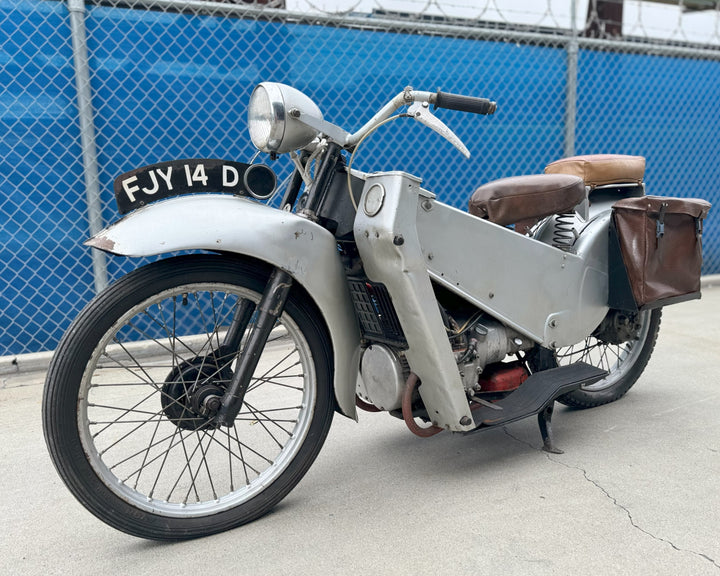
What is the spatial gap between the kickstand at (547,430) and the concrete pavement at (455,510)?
4 cm

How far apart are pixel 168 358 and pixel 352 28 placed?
247cm

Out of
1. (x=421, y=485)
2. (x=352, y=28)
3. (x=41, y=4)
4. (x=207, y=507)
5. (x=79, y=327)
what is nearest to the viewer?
(x=79, y=327)

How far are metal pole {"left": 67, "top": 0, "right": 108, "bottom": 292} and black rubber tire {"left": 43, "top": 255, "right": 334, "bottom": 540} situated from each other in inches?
80.8

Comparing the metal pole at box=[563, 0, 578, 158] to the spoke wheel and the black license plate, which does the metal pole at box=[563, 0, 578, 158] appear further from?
the black license plate

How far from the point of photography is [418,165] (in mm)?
4422

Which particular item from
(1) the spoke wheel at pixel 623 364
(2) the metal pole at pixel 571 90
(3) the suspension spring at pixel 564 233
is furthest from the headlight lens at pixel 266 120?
(2) the metal pole at pixel 571 90

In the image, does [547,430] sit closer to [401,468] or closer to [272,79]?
[401,468]

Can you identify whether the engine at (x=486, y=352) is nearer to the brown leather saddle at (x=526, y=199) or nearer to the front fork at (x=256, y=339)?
the brown leather saddle at (x=526, y=199)

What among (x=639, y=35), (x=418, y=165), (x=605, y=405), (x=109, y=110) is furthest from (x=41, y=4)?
(x=639, y=35)

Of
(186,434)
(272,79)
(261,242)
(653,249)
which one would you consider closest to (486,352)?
(653,249)

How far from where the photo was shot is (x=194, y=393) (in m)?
1.88

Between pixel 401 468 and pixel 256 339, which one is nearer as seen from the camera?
pixel 256 339

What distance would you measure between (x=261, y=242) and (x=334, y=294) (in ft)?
1.02

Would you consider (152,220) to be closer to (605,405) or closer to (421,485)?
(421,485)
